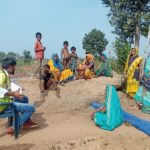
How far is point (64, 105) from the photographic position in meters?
9.74

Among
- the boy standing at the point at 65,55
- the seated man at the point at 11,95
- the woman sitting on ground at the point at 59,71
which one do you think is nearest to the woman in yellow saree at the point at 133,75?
the woman sitting on ground at the point at 59,71

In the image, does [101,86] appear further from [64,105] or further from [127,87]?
[64,105]

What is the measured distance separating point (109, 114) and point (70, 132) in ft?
3.20

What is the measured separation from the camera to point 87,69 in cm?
1166

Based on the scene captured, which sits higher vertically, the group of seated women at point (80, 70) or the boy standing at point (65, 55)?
the boy standing at point (65, 55)

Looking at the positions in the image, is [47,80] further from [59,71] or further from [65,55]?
[65,55]

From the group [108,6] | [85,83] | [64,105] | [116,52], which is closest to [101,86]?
[85,83]

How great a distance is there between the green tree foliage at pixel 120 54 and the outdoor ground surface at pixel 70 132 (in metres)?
8.18

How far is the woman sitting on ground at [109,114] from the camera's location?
7.64 meters

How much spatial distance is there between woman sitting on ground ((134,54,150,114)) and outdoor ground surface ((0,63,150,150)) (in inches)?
7.9

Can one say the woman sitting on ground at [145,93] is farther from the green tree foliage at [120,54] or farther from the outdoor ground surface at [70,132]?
the green tree foliage at [120,54]

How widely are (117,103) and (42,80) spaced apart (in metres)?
2.99

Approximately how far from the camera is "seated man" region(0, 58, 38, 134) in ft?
21.4

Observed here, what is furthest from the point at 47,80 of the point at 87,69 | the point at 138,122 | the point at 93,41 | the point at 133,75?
the point at 93,41
